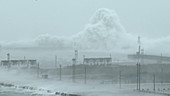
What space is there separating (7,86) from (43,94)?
13.5m

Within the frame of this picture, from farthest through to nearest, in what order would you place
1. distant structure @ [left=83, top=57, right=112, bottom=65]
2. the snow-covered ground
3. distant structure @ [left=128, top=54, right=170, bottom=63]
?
distant structure @ [left=128, top=54, right=170, bottom=63] → distant structure @ [left=83, top=57, right=112, bottom=65] → the snow-covered ground

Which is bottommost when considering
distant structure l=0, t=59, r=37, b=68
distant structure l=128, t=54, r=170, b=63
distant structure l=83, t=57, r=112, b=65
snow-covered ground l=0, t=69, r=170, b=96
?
snow-covered ground l=0, t=69, r=170, b=96

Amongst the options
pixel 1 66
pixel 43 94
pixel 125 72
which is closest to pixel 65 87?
pixel 43 94

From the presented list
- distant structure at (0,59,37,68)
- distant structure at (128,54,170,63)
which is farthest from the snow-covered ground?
distant structure at (128,54,170,63)

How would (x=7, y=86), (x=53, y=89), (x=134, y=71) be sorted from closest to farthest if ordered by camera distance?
(x=53, y=89) → (x=7, y=86) → (x=134, y=71)

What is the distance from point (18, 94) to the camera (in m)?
52.3

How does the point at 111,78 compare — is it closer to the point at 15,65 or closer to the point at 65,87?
the point at 65,87

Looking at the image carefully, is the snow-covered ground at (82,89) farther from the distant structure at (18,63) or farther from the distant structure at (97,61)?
the distant structure at (97,61)

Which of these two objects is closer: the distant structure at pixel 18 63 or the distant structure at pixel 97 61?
the distant structure at pixel 18 63

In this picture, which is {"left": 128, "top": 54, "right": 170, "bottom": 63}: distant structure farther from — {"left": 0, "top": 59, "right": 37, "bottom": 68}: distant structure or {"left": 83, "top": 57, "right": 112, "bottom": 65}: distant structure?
{"left": 0, "top": 59, "right": 37, "bottom": 68}: distant structure

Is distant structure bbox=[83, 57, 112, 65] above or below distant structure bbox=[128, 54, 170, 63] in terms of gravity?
below

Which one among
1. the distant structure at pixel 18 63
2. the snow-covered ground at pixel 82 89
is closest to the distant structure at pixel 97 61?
the distant structure at pixel 18 63

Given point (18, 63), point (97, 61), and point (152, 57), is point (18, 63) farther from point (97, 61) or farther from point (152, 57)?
point (152, 57)

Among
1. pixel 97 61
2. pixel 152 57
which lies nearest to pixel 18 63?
pixel 97 61
